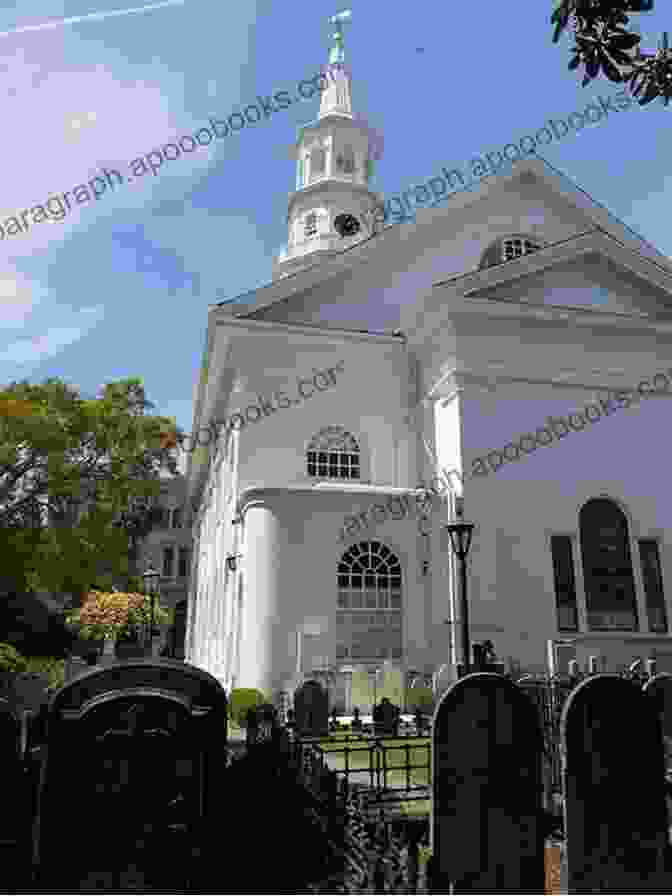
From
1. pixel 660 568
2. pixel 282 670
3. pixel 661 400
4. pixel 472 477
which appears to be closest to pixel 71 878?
pixel 282 670

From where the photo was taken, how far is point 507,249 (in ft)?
82.3

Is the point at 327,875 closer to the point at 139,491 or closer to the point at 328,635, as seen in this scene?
the point at 328,635

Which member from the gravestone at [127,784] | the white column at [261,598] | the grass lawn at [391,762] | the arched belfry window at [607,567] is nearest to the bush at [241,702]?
the white column at [261,598]

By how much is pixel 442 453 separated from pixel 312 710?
850cm

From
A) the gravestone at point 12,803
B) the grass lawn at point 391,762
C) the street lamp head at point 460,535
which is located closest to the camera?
the gravestone at point 12,803

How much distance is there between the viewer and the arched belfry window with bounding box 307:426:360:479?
2105cm

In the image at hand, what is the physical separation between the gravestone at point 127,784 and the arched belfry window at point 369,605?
489 inches

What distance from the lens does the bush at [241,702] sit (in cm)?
1594

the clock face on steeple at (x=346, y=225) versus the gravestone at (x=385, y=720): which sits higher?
the clock face on steeple at (x=346, y=225)

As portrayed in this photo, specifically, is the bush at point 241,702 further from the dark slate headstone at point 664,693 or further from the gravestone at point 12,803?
the gravestone at point 12,803

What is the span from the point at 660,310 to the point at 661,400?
326 cm

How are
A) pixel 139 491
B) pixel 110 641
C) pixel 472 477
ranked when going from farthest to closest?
pixel 110 641, pixel 139 491, pixel 472 477

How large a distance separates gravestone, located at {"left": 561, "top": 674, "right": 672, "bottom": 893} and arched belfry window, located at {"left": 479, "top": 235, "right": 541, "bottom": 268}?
1992cm

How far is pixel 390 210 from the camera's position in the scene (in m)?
24.0
